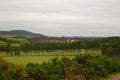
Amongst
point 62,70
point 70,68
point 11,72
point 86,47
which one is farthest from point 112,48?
point 70,68

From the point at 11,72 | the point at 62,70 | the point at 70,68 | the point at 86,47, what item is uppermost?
the point at 70,68

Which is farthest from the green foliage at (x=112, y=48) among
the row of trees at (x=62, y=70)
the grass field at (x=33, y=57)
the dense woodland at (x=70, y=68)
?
the row of trees at (x=62, y=70)

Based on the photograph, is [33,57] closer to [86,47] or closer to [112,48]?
[112,48]

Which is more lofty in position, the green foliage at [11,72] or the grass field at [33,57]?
the green foliage at [11,72]

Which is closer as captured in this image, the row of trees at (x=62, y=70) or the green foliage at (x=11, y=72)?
the row of trees at (x=62, y=70)

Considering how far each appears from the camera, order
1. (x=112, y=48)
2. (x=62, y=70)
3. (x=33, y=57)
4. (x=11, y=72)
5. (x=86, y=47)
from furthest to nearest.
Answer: (x=86, y=47) → (x=33, y=57) → (x=112, y=48) → (x=62, y=70) → (x=11, y=72)

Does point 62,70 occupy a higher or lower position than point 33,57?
higher

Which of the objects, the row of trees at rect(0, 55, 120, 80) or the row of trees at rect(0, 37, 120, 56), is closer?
the row of trees at rect(0, 55, 120, 80)

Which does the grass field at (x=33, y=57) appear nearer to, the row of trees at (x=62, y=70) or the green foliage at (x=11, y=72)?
the row of trees at (x=62, y=70)

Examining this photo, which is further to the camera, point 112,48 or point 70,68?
point 112,48

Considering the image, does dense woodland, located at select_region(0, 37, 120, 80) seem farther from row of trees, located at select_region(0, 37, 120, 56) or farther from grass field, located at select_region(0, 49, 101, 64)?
grass field, located at select_region(0, 49, 101, 64)

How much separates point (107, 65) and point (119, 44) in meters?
30.1

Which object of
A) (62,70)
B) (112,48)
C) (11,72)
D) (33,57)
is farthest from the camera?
(33,57)

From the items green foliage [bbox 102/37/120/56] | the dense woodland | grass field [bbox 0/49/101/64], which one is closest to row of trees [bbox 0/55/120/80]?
the dense woodland
